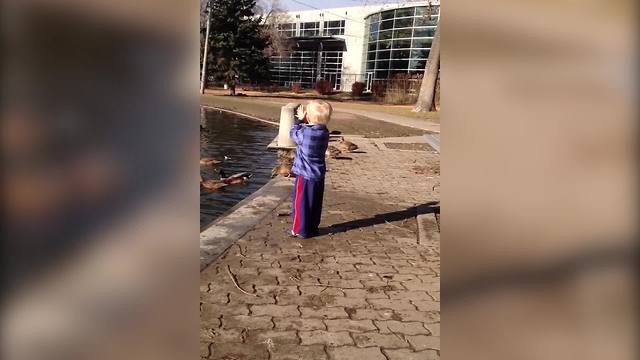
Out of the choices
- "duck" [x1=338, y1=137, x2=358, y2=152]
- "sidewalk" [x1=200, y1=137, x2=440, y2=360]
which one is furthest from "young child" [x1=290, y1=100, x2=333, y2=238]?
"duck" [x1=338, y1=137, x2=358, y2=152]

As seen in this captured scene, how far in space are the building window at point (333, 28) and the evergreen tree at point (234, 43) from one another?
13.6m

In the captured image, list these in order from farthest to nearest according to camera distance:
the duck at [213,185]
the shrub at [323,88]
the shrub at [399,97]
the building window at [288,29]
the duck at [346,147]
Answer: the building window at [288,29] < the shrub at [323,88] < the shrub at [399,97] < the duck at [346,147] < the duck at [213,185]

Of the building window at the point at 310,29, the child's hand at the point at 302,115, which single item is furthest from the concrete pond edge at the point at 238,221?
the building window at the point at 310,29

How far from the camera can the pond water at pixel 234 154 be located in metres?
7.04

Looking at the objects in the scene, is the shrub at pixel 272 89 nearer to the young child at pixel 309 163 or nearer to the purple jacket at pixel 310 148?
the young child at pixel 309 163

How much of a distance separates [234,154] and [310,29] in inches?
1739

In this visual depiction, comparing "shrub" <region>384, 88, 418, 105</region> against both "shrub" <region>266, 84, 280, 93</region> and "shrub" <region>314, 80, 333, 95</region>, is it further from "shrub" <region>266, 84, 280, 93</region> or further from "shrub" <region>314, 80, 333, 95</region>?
"shrub" <region>266, 84, 280, 93</region>

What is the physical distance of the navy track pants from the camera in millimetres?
4820

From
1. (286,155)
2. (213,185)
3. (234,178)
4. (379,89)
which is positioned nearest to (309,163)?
(213,185)

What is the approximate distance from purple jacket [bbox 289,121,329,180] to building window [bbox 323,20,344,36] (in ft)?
155

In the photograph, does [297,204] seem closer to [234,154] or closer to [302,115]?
[302,115]

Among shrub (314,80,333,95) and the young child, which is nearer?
the young child
